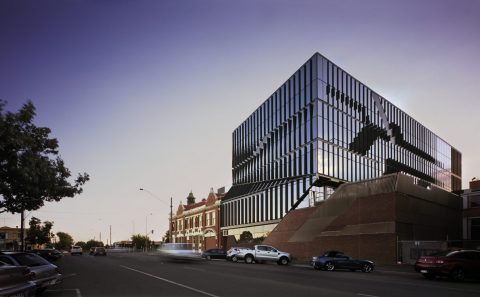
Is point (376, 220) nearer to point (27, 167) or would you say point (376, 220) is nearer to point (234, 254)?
point (234, 254)

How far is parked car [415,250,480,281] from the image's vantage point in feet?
73.6

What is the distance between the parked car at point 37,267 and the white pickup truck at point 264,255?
25051 millimetres

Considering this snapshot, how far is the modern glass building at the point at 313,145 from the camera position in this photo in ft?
188

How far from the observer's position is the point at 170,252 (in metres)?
36.0

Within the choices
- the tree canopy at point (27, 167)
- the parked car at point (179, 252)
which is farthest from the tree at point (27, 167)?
the parked car at point (179, 252)

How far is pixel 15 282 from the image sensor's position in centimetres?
1030

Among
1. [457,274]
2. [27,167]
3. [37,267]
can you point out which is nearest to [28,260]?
[37,267]

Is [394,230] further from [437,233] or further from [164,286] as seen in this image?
[164,286]

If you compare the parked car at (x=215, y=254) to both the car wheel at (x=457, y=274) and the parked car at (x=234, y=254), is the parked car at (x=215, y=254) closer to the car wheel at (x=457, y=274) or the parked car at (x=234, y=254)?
the parked car at (x=234, y=254)

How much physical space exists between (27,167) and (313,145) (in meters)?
38.0

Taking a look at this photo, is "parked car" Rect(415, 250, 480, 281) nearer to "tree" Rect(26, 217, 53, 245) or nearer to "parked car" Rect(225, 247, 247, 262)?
"parked car" Rect(225, 247, 247, 262)

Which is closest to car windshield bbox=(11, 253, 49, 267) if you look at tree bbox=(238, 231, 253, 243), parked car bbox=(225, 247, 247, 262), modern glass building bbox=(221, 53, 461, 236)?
parked car bbox=(225, 247, 247, 262)

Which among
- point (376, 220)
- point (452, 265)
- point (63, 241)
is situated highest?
point (376, 220)

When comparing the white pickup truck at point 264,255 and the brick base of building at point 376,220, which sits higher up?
the brick base of building at point 376,220
